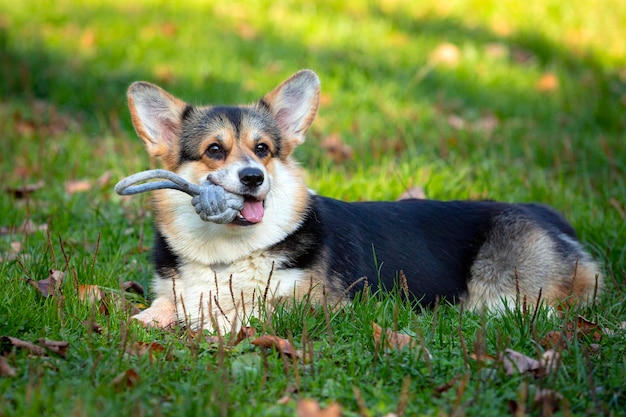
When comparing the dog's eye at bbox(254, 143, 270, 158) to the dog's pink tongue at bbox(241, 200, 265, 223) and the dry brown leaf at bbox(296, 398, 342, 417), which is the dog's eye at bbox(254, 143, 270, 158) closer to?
the dog's pink tongue at bbox(241, 200, 265, 223)

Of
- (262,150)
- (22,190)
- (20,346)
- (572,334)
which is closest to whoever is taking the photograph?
Answer: (20,346)

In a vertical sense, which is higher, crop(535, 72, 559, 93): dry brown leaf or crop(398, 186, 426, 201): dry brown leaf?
crop(535, 72, 559, 93): dry brown leaf

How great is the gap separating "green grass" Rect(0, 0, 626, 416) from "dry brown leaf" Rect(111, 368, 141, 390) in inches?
A: 1.2

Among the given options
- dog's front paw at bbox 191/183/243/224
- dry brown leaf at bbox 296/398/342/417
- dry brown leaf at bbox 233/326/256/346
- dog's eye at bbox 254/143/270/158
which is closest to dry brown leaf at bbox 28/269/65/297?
dog's front paw at bbox 191/183/243/224

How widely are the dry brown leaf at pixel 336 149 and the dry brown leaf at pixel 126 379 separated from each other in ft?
13.2

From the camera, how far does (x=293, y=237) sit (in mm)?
4238

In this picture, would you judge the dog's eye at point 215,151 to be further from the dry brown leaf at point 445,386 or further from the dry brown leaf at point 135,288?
the dry brown leaf at point 445,386

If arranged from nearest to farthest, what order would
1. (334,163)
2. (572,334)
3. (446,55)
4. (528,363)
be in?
(528,363), (572,334), (334,163), (446,55)

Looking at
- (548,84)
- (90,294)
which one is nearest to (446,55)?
(548,84)

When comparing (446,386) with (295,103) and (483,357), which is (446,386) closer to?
(483,357)

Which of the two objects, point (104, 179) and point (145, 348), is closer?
point (145, 348)

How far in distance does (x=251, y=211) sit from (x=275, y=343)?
0.78 meters

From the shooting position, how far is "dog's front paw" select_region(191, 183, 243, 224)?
3.85m

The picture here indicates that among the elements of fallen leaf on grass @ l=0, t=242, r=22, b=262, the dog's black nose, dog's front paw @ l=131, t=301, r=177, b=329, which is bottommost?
dog's front paw @ l=131, t=301, r=177, b=329
